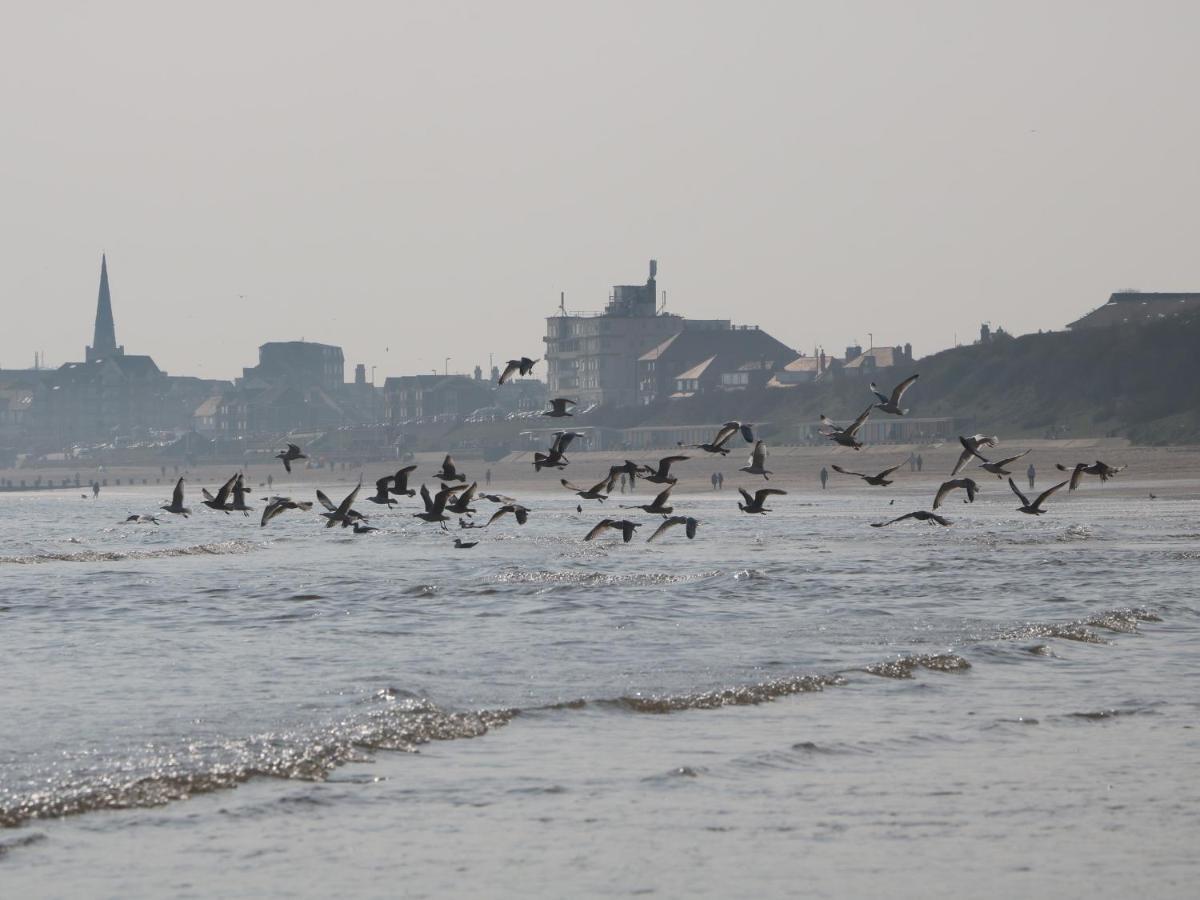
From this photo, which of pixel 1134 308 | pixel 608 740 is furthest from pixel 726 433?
pixel 1134 308

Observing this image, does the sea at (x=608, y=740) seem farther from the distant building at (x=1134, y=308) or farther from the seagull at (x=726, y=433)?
the distant building at (x=1134, y=308)

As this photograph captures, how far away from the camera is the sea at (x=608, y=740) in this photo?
42.9 ft

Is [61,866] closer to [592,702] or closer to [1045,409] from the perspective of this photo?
[592,702]

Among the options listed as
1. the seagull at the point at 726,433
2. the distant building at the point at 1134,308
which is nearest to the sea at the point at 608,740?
the seagull at the point at 726,433

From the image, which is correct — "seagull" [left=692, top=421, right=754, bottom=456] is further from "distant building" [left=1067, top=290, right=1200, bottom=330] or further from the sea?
"distant building" [left=1067, top=290, right=1200, bottom=330]

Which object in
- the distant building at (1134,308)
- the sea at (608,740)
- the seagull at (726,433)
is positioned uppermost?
the distant building at (1134,308)

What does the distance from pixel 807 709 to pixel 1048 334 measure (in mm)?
151324

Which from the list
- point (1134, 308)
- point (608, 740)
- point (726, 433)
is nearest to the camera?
point (608, 740)

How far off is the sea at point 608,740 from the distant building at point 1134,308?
A: 478ft

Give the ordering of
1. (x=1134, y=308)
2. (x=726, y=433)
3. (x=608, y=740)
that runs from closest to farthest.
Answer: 1. (x=608, y=740)
2. (x=726, y=433)
3. (x=1134, y=308)

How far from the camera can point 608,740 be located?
17844 mm

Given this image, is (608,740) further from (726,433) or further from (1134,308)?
(1134,308)

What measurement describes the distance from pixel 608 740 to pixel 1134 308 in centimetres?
17229

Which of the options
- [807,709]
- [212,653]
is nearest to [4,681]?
[212,653]
